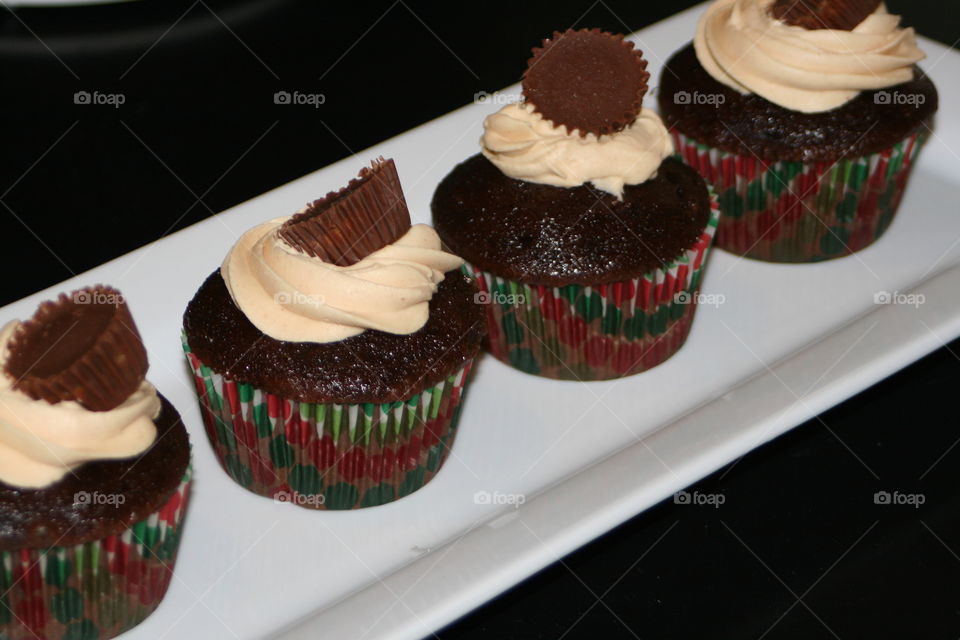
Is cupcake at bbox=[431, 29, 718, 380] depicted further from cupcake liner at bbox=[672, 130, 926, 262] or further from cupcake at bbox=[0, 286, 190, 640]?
cupcake at bbox=[0, 286, 190, 640]

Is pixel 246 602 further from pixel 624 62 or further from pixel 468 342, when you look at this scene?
pixel 624 62

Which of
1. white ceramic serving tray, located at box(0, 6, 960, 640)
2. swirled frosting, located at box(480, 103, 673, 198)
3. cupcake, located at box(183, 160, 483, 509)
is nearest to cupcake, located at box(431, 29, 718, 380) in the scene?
swirled frosting, located at box(480, 103, 673, 198)

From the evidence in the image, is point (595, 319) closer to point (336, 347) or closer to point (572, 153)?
point (572, 153)

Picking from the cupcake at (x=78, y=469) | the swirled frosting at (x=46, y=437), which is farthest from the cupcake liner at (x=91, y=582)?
the swirled frosting at (x=46, y=437)

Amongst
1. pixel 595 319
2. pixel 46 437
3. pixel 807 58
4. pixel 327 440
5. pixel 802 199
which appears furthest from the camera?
pixel 802 199

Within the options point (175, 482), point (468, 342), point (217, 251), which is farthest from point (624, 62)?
point (175, 482)

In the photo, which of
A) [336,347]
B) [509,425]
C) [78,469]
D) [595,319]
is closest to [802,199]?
[595,319]
